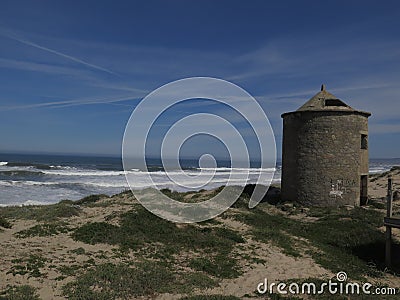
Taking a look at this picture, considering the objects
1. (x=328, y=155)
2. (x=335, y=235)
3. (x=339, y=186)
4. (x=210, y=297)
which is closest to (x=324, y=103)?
(x=328, y=155)

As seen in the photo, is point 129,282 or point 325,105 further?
point 325,105

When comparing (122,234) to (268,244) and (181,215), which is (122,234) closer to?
(181,215)

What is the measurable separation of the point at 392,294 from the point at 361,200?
12.7 m

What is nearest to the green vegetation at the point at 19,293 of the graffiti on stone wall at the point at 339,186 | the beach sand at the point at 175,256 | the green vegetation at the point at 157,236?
the beach sand at the point at 175,256

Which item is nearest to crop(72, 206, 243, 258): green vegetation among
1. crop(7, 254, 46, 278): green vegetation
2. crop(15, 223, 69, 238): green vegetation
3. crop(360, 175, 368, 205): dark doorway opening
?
crop(15, 223, 69, 238): green vegetation

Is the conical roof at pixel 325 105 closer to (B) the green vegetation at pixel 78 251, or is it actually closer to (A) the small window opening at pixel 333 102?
(A) the small window opening at pixel 333 102

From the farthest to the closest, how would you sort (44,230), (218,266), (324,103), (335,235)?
(324,103) < (335,235) < (44,230) < (218,266)

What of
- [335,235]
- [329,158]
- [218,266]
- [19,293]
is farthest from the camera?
[329,158]

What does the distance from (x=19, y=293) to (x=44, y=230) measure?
19.1 ft

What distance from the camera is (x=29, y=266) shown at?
8820mm

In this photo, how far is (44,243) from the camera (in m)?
11.3

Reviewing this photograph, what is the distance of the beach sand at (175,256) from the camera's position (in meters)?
8.31

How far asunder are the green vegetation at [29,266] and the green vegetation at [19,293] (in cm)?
74

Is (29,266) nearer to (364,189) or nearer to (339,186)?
(339,186)
